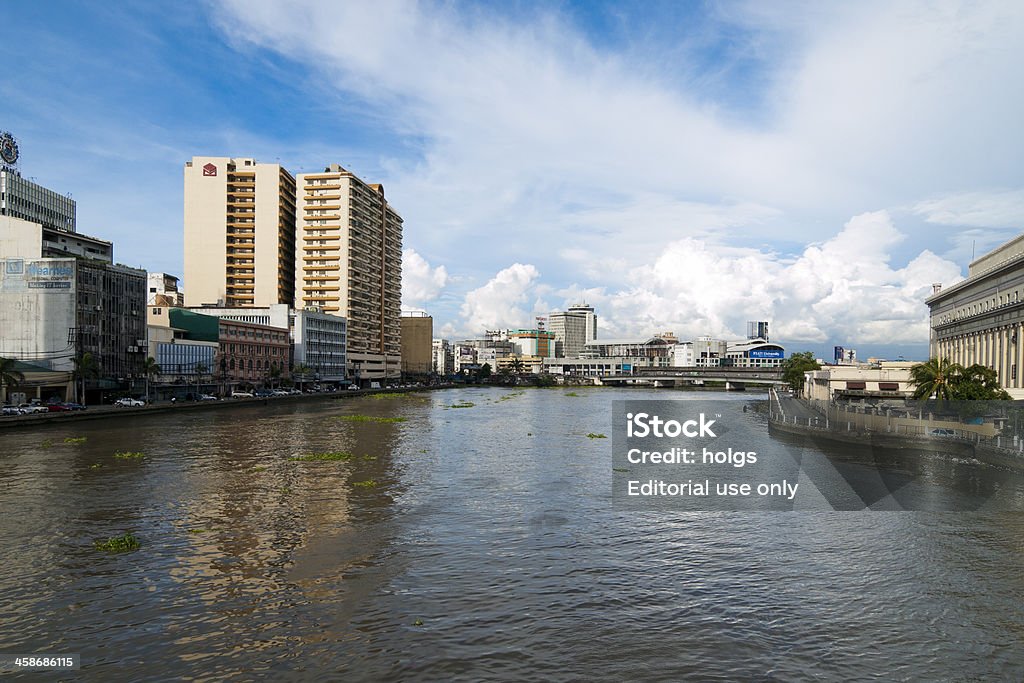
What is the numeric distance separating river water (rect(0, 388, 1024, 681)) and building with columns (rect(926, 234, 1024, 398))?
2329 inches

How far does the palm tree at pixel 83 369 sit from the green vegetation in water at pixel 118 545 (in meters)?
61.9

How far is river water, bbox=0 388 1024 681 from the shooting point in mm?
15703

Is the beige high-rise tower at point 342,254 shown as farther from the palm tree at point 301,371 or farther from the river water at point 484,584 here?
the river water at point 484,584

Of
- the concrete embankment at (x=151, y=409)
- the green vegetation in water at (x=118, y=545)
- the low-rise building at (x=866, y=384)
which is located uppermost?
the low-rise building at (x=866, y=384)

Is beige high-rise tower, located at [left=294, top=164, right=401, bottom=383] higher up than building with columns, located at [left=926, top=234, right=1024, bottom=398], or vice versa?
beige high-rise tower, located at [left=294, top=164, right=401, bottom=383]

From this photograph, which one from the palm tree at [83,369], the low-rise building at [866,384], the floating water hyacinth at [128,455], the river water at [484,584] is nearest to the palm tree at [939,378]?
the low-rise building at [866,384]

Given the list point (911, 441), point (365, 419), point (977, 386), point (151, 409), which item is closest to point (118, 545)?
point (911, 441)

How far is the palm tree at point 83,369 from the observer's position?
251 feet

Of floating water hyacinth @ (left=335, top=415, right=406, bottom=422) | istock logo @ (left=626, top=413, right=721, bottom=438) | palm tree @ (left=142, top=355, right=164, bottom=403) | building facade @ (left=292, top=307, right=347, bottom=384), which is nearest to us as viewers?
istock logo @ (left=626, top=413, right=721, bottom=438)

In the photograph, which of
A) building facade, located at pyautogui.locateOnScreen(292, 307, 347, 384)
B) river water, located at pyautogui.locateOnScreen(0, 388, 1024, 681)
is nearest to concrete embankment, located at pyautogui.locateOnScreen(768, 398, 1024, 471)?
river water, located at pyautogui.locateOnScreen(0, 388, 1024, 681)

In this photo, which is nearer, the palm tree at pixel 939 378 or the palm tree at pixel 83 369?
the palm tree at pixel 939 378

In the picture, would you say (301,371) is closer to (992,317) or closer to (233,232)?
(233,232)

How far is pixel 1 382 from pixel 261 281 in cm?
9021

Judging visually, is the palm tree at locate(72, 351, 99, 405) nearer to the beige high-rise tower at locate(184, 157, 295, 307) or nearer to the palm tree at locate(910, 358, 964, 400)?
the beige high-rise tower at locate(184, 157, 295, 307)
